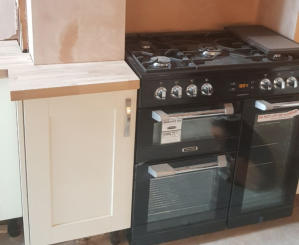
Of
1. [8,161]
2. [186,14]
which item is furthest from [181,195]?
[186,14]

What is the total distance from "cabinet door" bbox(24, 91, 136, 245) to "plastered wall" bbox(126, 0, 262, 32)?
659 millimetres

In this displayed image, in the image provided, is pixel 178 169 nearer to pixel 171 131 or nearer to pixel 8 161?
pixel 171 131

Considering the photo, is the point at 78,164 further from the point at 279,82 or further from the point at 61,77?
the point at 279,82

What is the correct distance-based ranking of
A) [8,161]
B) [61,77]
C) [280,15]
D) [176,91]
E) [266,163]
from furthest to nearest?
1. [280,15]
2. [266,163]
3. [8,161]
4. [176,91]
5. [61,77]

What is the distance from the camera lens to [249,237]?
2.40m

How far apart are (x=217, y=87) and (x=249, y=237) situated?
86 centimetres

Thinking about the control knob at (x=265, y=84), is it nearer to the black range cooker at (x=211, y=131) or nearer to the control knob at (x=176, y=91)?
the black range cooker at (x=211, y=131)

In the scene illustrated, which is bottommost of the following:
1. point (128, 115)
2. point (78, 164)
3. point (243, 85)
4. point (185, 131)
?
point (78, 164)

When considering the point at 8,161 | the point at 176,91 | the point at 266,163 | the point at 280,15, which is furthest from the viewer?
the point at 280,15

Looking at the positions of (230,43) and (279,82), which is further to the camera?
(230,43)

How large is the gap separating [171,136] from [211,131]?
8.3 inches

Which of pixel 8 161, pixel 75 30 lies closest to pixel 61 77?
pixel 75 30

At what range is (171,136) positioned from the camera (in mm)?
2043

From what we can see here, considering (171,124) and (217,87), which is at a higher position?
(217,87)
